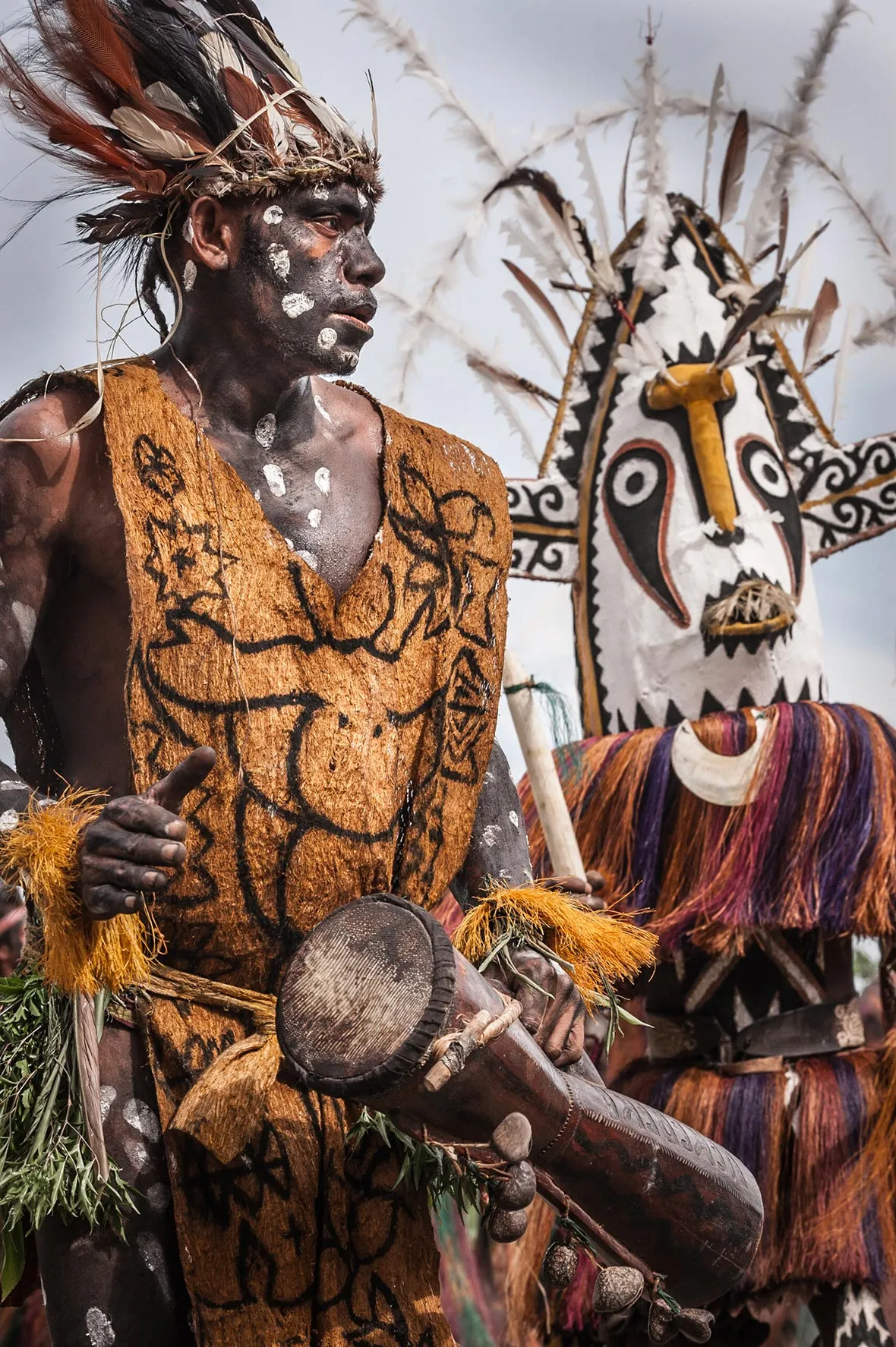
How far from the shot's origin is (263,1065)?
2027mm

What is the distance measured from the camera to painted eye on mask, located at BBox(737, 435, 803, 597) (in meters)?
4.86

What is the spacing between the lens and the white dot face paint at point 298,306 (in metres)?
2.40

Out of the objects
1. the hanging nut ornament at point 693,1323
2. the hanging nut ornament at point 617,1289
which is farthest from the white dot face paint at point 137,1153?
the hanging nut ornament at point 693,1323

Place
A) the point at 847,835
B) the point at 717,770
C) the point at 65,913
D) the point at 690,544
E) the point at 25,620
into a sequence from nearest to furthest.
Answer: the point at 65,913, the point at 25,620, the point at 847,835, the point at 717,770, the point at 690,544

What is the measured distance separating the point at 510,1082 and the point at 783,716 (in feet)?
9.01

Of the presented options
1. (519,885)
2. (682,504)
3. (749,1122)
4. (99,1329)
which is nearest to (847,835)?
(749,1122)

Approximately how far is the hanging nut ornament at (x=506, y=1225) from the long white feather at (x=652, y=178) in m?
3.67

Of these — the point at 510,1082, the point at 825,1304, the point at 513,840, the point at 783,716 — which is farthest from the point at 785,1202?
the point at 510,1082

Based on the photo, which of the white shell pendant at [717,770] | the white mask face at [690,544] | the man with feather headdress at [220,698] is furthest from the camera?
the white mask face at [690,544]

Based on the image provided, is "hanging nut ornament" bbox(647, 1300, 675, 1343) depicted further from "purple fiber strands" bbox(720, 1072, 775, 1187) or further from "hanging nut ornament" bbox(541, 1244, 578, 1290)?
"purple fiber strands" bbox(720, 1072, 775, 1187)

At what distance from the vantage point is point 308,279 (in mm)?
2404

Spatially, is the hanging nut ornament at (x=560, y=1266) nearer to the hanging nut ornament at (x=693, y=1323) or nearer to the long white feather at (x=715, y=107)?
the hanging nut ornament at (x=693, y=1323)

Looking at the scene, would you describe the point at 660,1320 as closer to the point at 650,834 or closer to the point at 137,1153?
the point at 137,1153

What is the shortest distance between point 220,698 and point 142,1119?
1.76 feet
